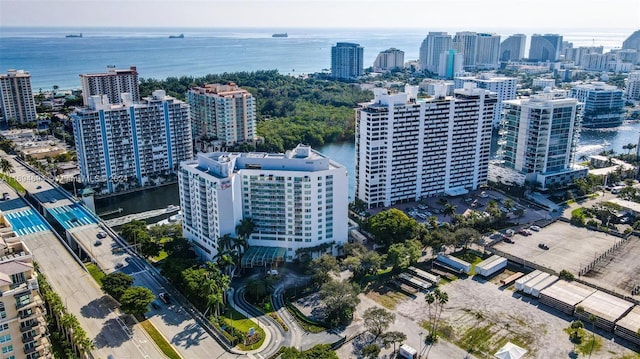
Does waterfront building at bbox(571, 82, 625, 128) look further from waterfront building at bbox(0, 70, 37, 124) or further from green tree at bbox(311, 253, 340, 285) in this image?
waterfront building at bbox(0, 70, 37, 124)

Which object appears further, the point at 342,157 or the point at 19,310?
the point at 342,157

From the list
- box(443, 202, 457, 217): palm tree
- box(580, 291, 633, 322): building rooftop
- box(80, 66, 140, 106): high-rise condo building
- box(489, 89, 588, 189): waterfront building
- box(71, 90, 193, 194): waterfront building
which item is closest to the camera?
box(580, 291, 633, 322): building rooftop

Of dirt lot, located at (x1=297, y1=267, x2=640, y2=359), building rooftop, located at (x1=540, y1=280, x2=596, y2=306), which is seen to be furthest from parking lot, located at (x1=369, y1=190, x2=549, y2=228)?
building rooftop, located at (x1=540, y1=280, x2=596, y2=306)

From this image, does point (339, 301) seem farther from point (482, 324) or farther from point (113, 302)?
point (113, 302)

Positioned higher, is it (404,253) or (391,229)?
(391,229)

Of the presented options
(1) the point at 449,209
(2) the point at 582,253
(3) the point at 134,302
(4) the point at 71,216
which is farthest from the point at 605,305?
(4) the point at 71,216

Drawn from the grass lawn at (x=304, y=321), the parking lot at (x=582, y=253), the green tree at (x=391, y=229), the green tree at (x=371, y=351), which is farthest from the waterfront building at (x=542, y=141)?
the green tree at (x=371, y=351)

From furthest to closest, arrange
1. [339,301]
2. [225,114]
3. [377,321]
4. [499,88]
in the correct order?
[499,88], [225,114], [339,301], [377,321]
